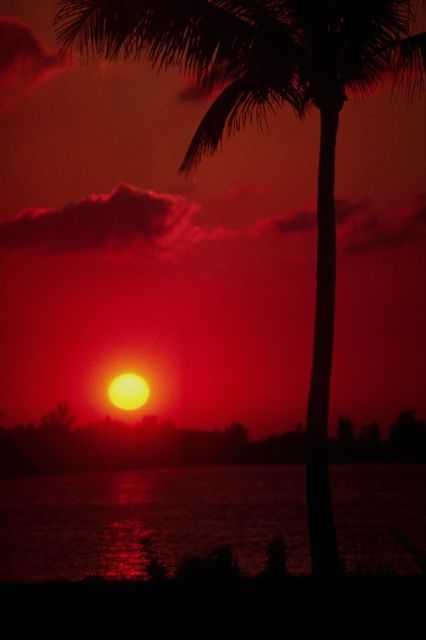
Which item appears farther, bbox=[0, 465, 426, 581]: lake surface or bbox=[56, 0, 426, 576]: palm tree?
bbox=[0, 465, 426, 581]: lake surface

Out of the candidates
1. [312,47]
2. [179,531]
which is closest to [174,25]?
[312,47]

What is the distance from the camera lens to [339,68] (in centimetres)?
1087

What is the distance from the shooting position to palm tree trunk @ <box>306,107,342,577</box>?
10.4m

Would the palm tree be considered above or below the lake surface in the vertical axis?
above

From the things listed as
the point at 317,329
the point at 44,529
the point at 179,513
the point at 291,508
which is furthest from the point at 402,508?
the point at 317,329

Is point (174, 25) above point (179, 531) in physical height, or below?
above

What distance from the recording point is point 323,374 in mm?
10625

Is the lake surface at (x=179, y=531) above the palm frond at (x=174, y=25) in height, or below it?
below

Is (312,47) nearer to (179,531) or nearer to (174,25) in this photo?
(174,25)

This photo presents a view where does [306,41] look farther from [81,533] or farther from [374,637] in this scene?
[81,533]

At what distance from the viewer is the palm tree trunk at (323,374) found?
34.3 feet

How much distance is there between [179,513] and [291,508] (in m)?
11.1

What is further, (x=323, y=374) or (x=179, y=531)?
(x=179, y=531)

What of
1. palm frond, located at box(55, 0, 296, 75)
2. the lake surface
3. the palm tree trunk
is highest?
palm frond, located at box(55, 0, 296, 75)
